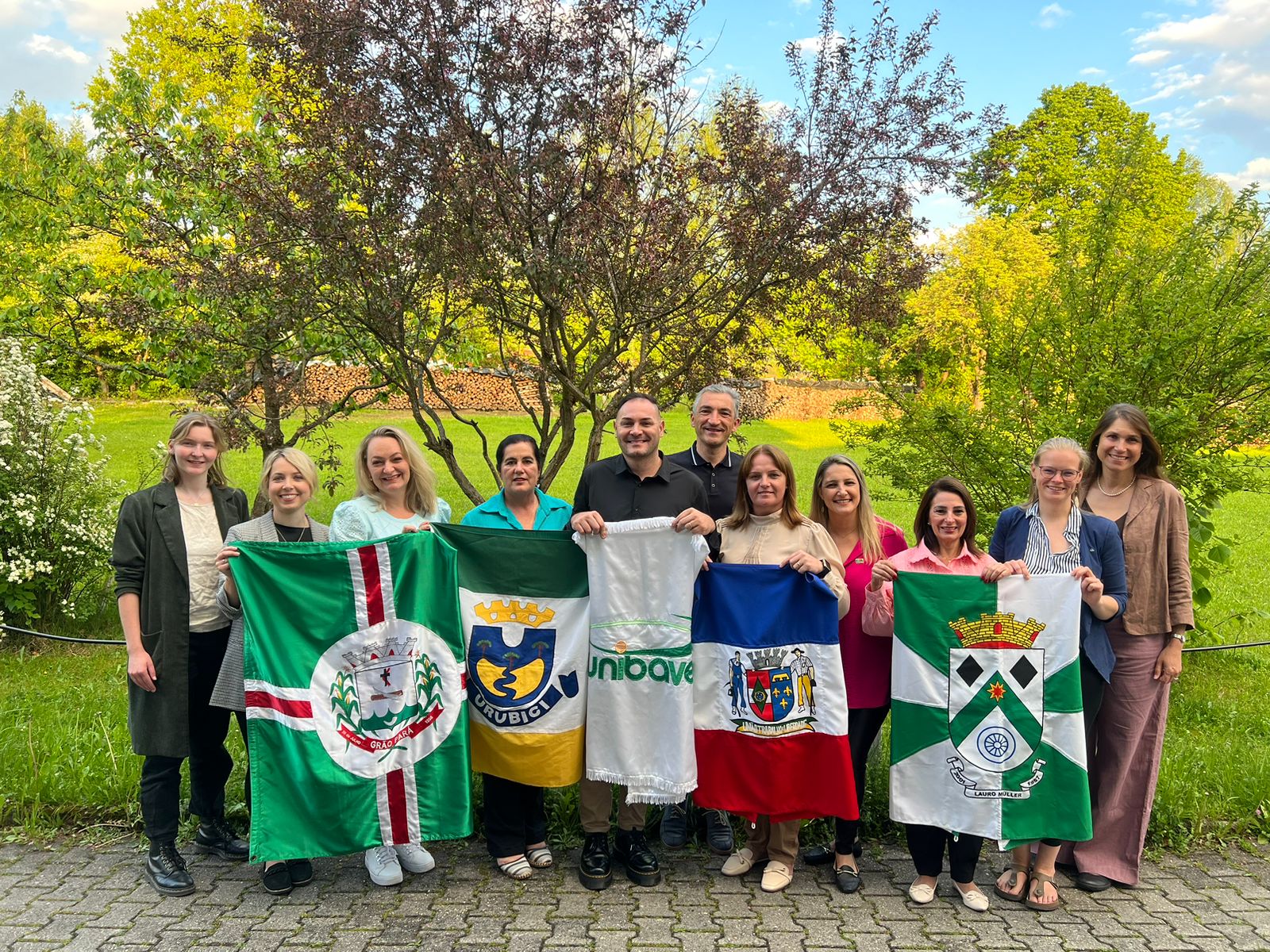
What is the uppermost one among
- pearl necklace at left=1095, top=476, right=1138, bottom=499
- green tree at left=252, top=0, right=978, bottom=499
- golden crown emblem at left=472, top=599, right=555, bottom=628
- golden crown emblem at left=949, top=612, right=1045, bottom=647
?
green tree at left=252, top=0, right=978, bottom=499

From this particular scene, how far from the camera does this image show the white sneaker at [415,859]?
4562mm

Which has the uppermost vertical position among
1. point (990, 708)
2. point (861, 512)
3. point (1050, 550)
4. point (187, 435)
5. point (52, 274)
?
point (52, 274)

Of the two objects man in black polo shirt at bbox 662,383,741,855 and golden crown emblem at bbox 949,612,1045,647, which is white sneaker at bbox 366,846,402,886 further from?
golden crown emblem at bbox 949,612,1045,647

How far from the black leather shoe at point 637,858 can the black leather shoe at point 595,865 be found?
8 cm

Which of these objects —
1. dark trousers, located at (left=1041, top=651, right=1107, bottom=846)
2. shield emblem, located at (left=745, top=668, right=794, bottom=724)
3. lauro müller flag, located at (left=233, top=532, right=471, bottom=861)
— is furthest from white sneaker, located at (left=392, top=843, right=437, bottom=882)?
dark trousers, located at (left=1041, top=651, right=1107, bottom=846)

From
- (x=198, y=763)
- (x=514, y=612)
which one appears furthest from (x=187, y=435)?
(x=514, y=612)

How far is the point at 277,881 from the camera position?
170 inches

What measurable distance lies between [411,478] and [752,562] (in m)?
1.80

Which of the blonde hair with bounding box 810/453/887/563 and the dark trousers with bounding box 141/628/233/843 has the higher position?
the blonde hair with bounding box 810/453/887/563

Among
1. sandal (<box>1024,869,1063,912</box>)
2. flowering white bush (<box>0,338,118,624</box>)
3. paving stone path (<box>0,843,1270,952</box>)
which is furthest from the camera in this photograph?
flowering white bush (<box>0,338,118,624</box>)

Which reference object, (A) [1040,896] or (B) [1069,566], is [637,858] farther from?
(B) [1069,566]

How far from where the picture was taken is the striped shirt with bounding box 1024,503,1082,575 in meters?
4.37

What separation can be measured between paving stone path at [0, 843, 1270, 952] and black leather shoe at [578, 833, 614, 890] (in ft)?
0.18

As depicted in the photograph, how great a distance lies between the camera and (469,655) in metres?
4.57
